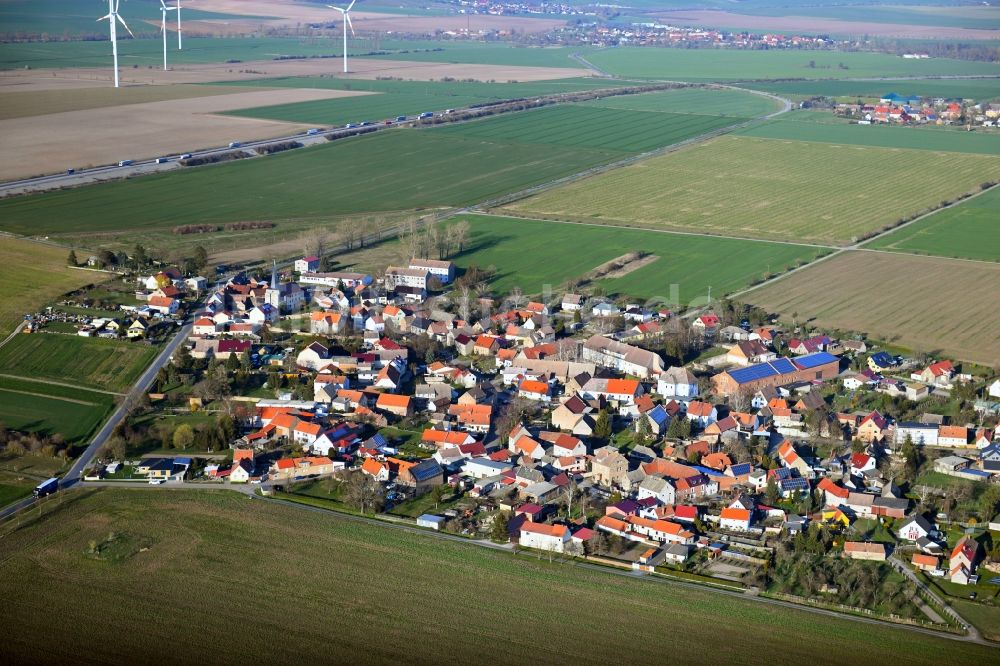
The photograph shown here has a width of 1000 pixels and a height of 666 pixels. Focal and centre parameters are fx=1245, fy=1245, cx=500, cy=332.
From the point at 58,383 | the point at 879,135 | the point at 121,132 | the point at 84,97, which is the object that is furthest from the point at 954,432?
the point at 84,97

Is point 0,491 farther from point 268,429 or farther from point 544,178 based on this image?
point 544,178

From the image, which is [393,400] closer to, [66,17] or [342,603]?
[342,603]

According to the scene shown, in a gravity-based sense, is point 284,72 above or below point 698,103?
above

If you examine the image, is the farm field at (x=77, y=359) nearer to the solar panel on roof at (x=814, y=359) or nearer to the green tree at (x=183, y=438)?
the green tree at (x=183, y=438)

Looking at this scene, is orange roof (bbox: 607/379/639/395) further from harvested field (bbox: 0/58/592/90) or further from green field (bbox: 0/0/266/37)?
green field (bbox: 0/0/266/37)

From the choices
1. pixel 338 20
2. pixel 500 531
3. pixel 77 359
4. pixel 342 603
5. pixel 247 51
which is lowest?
pixel 342 603

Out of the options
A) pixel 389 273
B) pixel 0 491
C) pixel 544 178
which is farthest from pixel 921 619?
pixel 544 178
